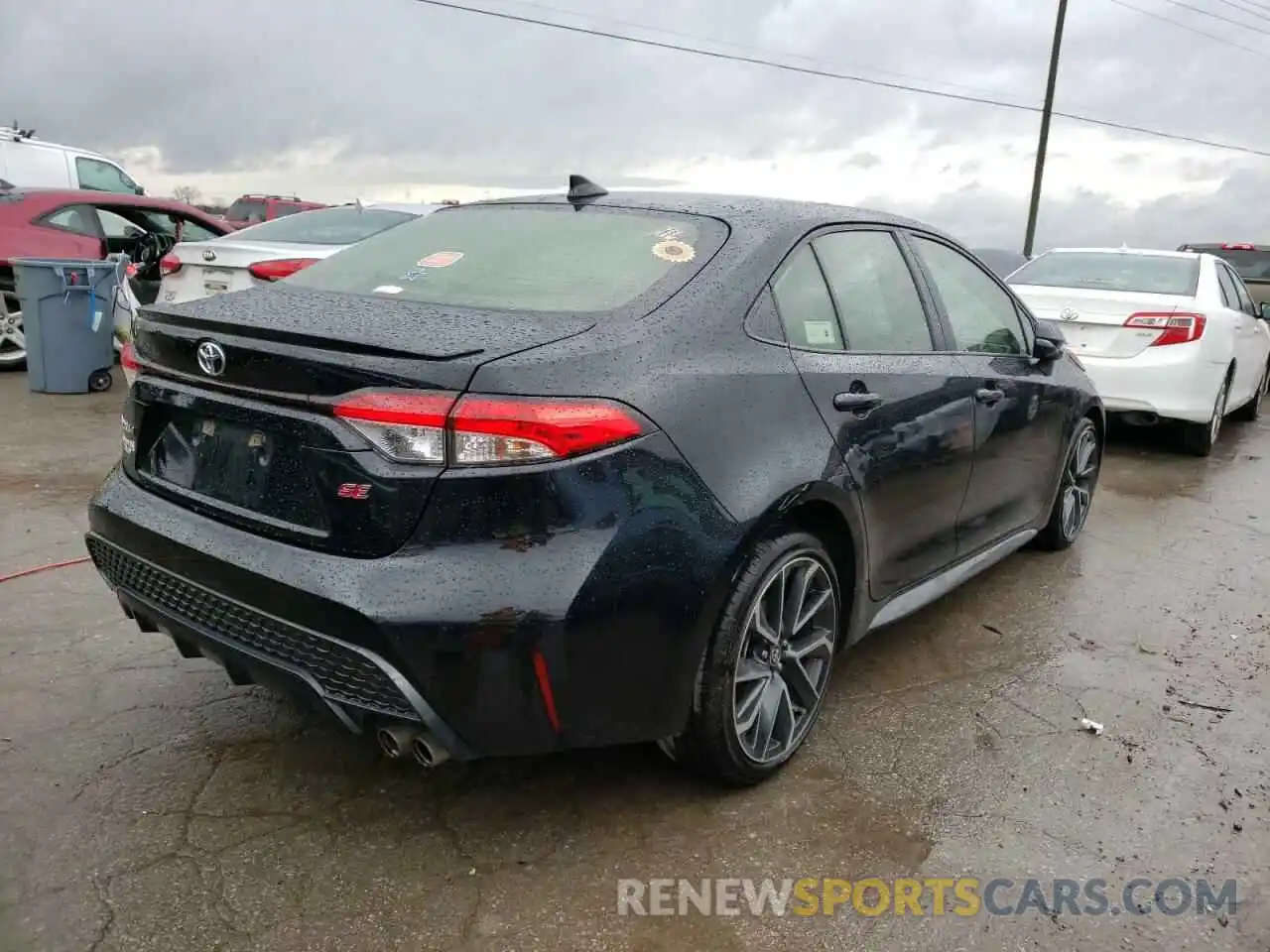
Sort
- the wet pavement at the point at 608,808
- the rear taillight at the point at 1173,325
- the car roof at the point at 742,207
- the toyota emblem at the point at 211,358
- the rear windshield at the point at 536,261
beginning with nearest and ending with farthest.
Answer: the wet pavement at the point at 608,808, the toyota emblem at the point at 211,358, the rear windshield at the point at 536,261, the car roof at the point at 742,207, the rear taillight at the point at 1173,325

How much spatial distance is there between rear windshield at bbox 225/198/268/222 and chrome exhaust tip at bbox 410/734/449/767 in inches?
799

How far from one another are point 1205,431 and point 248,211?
1895 cm

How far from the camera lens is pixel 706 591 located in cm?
241

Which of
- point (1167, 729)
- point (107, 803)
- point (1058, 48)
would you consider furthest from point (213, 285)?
point (1058, 48)

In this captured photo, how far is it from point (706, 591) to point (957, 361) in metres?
1.63

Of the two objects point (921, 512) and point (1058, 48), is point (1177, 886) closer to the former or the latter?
point (921, 512)

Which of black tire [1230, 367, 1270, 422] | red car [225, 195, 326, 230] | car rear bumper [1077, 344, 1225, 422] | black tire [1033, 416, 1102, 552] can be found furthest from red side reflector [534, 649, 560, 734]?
red car [225, 195, 326, 230]

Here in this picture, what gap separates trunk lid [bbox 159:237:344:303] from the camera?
717 centimetres

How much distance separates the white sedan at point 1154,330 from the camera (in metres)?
6.91

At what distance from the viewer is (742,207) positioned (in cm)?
312

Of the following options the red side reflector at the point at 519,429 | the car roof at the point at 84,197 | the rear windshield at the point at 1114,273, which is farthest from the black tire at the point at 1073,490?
the car roof at the point at 84,197

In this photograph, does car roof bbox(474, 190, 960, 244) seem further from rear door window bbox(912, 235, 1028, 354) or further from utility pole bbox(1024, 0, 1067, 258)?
utility pole bbox(1024, 0, 1067, 258)

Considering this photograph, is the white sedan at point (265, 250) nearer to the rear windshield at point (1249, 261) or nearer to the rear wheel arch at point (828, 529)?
the rear wheel arch at point (828, 529)

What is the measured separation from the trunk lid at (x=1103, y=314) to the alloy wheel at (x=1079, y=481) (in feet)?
6.94
